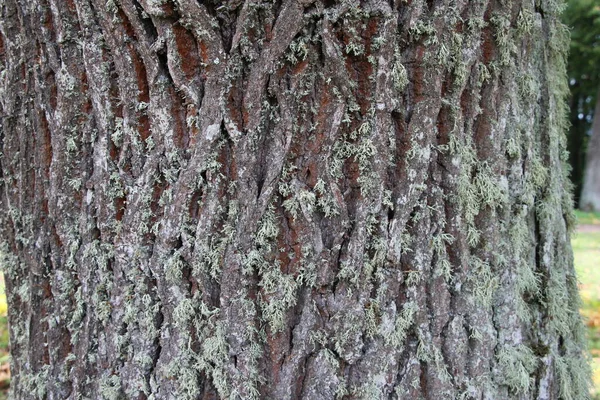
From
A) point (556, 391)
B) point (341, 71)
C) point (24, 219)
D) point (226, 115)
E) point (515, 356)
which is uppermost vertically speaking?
point (341, 71)

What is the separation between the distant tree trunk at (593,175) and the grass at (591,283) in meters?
5.24

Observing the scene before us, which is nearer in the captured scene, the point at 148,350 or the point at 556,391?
the point at 148,350

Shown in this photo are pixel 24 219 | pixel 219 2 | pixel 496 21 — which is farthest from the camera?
pixel 24 219

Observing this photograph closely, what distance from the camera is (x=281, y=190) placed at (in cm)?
119

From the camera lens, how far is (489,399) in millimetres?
1315

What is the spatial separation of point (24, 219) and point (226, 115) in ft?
2.34

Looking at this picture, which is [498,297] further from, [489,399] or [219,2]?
[219,2]

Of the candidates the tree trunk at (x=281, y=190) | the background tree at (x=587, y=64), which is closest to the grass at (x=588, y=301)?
the tree trunk at (x=281, y=190)

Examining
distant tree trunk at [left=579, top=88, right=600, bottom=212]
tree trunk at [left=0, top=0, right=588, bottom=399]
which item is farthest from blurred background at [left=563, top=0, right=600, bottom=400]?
tree trunk at [left=0, top=0, right=588, bottom=399]

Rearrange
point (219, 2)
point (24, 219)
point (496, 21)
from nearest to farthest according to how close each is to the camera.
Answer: point (219, 2), point (496, 21), point (24, 219)

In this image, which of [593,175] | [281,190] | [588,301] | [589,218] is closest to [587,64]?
[593,175]

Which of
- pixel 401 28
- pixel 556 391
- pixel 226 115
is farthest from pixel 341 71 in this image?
pixel 556 391

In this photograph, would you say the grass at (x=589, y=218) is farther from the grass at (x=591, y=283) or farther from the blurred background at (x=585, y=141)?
the grass at (x=591, y=283)

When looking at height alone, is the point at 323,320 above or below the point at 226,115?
below
